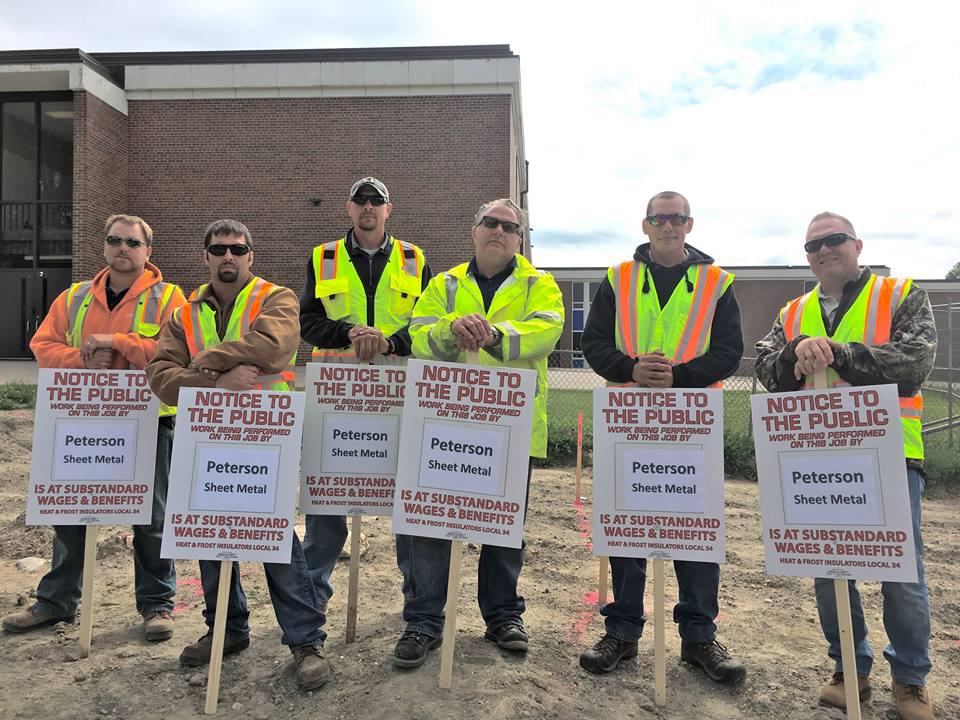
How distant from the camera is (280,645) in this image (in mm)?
3779

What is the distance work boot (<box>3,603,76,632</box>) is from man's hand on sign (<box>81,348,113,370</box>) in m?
1.48

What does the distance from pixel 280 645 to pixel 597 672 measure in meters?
1.73

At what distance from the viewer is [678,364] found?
11.4 feet

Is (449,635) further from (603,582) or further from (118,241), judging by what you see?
(118,241)

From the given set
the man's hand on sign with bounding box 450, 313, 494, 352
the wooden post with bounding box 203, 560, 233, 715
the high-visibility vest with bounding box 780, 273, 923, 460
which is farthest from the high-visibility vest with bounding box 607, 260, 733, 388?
the wooden post with bounding box 203, 560, 233, 715

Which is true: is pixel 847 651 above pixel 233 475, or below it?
below

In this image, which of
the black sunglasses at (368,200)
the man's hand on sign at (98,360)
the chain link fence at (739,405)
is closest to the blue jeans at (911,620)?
the black sunglasses at (368,200)

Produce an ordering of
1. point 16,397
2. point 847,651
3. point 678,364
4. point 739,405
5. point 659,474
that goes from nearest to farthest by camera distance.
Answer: point 847,651, point 659,474, point 678,364, point 16,397, point 739,405

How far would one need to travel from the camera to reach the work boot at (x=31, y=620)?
3912mm

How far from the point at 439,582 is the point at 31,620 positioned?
2.42 meters

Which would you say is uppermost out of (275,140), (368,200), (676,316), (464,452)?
(275,140)

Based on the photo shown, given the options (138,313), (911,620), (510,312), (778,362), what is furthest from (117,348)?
(911,620)

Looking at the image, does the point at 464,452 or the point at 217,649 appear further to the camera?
the point at 464,452

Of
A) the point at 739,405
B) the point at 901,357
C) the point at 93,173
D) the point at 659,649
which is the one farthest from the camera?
the point at 93,173
